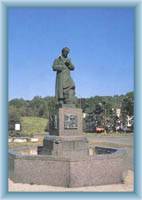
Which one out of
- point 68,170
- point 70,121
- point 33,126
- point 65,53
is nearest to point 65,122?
point 70,121

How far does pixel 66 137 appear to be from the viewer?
35.2ft

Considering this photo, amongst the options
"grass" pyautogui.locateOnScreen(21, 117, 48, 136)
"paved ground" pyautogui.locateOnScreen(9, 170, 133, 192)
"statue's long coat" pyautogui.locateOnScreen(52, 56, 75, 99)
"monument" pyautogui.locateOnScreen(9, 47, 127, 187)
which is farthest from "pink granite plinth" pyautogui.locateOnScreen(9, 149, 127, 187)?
"grass" pyautogui.locateOnScreen(21, 117, 48, 136)

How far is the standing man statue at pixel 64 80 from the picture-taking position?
11.3 meters

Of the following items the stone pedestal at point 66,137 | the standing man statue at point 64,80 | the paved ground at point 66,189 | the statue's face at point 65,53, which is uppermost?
the statue's face at point 65,53

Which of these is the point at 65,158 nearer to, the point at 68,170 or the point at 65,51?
the point at 68,170

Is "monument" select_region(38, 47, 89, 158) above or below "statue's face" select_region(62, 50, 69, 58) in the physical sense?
below

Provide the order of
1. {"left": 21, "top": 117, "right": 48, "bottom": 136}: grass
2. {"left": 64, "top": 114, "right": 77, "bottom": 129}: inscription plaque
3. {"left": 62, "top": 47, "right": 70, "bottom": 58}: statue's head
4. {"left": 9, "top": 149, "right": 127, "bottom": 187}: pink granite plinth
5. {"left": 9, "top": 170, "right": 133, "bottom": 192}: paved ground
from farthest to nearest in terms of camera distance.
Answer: {"left": 21, "top": 117, "right": 48, "bottom": 136}: grass < {"left": 62, "top": 47, "right": 70, "bottom": 58}: statue's head < {"left": 64, "top": 114, "right": 77, "bottom": 129}: inscription plaque < {"left": 9, "top": 149, "right": 127, "bottom": 187}: pink granite plinth < {"left": 9, "top": 170, "right": 133, "bottom": 192}: paved ground

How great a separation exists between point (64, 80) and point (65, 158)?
333 centimetres

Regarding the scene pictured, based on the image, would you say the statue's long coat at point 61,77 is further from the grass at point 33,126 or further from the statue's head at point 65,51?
the grass at point 33,126

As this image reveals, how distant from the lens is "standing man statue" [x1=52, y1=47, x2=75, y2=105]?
11320 mm

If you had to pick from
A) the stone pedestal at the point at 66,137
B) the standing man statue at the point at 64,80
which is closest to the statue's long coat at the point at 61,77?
the standing man statue at the point at 64,80

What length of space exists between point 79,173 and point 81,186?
1.13 ft

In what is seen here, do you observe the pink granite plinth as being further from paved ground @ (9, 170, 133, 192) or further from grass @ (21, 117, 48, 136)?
grass @ (21, 117, 48, 136)
